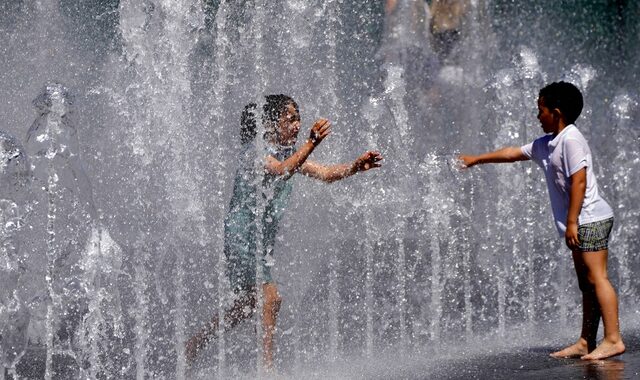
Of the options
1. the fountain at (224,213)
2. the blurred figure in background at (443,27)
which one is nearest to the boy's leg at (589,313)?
the fountain at (224,213)

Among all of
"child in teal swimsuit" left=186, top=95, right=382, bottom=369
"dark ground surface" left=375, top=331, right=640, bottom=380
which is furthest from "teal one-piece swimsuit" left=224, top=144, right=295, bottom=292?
"dark ground surface" left=375, top=331, right=640, bottom=380

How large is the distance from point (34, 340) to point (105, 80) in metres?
4.70

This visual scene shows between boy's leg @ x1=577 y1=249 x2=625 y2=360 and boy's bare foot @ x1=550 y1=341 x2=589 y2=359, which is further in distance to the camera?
boy's bare foot @ x1=550 y1=341 x2=589 y2=359

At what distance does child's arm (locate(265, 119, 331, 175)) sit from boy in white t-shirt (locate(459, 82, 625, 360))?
0.90 meters

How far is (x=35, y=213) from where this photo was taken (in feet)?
21.1

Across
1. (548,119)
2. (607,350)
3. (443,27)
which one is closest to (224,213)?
(548,119)

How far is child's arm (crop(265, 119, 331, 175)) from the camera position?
419cm

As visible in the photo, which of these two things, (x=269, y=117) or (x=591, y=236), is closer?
(x=591, y=236)

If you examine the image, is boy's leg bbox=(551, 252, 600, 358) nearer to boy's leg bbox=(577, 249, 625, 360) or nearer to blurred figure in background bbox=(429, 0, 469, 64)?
boy's leg bbox=(577, 249, 625, 360)

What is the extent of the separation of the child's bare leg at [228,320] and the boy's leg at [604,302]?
1.30 m

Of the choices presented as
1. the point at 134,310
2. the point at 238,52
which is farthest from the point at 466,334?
the point at 238,52

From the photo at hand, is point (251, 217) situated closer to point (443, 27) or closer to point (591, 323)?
point (591, 323)

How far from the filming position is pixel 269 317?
14.3 ft

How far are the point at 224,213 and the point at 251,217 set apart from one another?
177 cm
